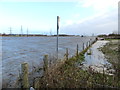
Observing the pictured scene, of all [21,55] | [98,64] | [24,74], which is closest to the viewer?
[24,74]

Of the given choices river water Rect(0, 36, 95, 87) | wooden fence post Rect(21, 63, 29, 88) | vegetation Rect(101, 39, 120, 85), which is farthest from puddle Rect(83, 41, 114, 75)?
wooden fence post Rect(21, 63, 29, 88)

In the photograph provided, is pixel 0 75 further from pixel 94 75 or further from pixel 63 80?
pixel 94 75

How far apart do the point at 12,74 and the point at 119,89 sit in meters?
6.13

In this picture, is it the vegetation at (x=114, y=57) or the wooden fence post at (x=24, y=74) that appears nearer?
the wooden fence post at (x=24, y=74)

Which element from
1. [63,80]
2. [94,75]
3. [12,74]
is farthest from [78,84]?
[12,74]

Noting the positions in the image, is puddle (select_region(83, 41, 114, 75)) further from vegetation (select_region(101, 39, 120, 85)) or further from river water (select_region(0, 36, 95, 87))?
river water (select_region(0, 36, 95, 87))

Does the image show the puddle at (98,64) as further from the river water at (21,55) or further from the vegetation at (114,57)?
the river water at (21,55)

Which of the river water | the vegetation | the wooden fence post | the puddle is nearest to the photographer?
the wooden fence post

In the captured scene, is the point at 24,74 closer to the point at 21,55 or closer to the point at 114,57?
the point at 114,57

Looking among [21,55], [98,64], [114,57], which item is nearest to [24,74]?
[98,64]

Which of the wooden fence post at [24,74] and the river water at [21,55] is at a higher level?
the wooden fence post at [24,74]

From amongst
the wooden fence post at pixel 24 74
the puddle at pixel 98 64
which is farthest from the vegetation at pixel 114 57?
the wooden fence post at pixel 24 74

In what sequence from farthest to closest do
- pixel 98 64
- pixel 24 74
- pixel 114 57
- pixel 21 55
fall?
pixel 21 55 → pixel 114 57 → pixel 98 64 → pixel 24 74

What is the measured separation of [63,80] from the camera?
16.4 ft
